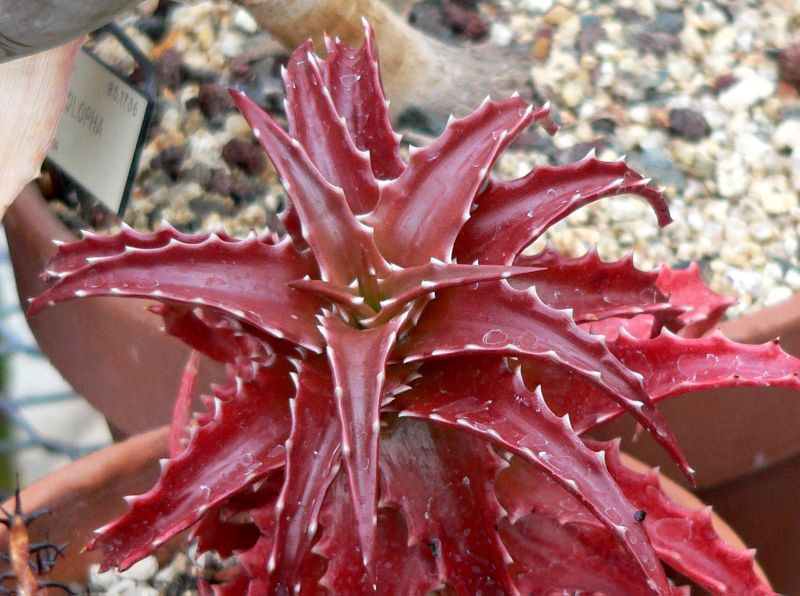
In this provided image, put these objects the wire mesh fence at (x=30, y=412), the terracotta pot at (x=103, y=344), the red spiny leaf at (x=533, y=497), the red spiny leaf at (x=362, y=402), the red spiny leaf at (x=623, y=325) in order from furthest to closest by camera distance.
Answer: the wire mesh fence at (x=30, y=412), the terracotta pot at (x=103, y=344), the red spiny leaf at (x=623, y=325), the red spiny leaf at (x=533, y=497), the red spiny leaf at (x=362, y=402)

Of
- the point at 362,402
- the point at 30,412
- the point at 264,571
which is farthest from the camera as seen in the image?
the point at 30,412

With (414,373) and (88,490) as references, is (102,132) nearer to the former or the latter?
(88,490)

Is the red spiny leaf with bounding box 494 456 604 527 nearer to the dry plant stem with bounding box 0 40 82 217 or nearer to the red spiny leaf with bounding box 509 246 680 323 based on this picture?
the red spiny leaf with bounding box 509 246 680 323

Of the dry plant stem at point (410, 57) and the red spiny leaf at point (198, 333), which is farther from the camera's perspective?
the dry plant stem at point (410, 57)

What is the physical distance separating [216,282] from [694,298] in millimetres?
332

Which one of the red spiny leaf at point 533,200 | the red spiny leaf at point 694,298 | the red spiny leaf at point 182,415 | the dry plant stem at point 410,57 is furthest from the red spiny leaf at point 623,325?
the dry plant stem at point 410,57

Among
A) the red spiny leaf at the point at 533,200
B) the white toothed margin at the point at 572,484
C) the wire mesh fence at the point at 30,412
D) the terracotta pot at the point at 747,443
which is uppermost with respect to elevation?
the red spiny leaf at the point at 533,200

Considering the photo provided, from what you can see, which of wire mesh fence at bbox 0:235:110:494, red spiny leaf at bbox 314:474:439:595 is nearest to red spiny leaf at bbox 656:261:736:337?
red spiny leaf at bbox 314:474:439:595

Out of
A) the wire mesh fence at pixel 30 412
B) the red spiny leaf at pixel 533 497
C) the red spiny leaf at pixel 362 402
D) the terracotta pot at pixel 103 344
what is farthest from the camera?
the wire mesh fence at pixel 30 412

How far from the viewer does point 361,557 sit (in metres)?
0.43

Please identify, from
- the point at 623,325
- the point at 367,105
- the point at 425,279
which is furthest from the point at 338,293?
the point at 623,325

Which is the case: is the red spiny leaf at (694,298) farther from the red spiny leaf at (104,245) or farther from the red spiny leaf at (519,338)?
the red spiny leaf at (104,245)

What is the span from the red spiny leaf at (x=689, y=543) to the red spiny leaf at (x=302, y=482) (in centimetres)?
17

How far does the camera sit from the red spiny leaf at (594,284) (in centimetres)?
50
